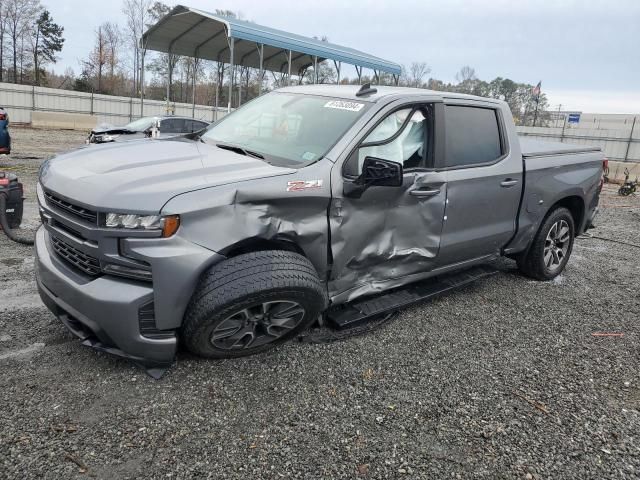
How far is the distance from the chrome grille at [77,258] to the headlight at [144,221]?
29 cm

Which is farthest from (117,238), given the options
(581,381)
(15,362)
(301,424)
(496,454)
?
(581,381)

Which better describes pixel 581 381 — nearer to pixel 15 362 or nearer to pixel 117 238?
pixel 117 238

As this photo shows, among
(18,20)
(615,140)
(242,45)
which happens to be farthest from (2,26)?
(615,140)

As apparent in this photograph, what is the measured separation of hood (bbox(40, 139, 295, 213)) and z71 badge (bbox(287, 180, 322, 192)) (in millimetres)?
97

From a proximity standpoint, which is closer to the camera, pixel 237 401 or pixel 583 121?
pixel 237 401

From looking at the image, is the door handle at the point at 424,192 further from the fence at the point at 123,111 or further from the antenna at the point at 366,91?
the fence at the point at 123,111

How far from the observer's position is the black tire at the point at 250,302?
2613mm

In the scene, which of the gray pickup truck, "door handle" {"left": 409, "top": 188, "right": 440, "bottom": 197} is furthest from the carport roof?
"door handle" {"left": 409, "top": 188, "right": 440, "bottom": 197}

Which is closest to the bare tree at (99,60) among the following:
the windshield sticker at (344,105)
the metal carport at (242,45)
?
the metal carport at (242,45)

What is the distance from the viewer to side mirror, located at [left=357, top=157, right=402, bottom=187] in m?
3.02

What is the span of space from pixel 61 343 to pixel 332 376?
177cm

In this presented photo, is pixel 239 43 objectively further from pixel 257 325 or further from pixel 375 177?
pixel 257 325

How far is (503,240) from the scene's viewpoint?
4465 millimetres

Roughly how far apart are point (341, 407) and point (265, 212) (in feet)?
3.90
